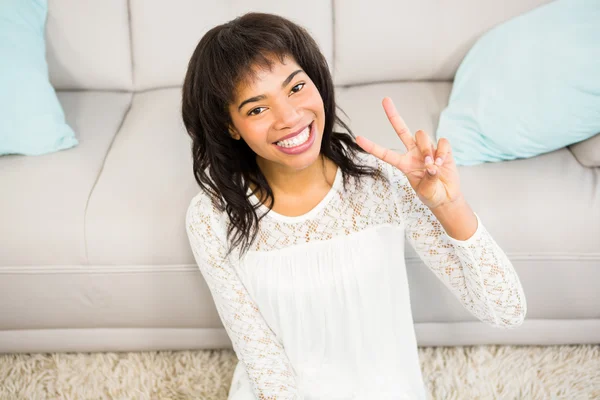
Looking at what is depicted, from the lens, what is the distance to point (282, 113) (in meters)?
0.85

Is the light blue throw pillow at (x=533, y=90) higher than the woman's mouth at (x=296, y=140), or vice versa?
the woman's mouth at (x=296, y=140)

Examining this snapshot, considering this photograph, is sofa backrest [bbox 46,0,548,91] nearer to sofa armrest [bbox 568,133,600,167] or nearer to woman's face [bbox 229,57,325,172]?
sofa armrest [bbox 568,133,600,167]

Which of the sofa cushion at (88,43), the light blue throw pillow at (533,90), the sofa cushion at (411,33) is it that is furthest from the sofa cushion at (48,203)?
the light blue throw pillow at (533,90)

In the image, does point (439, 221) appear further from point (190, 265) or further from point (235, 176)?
point (190, 265)

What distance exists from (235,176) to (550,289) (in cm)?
85

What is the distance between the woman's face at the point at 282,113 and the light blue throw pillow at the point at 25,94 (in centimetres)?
83

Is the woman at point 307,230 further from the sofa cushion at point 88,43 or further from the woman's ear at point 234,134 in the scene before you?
the sofa cushion at point 88,43

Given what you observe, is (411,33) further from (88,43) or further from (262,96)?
(88,43)

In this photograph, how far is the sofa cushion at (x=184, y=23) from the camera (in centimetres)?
159

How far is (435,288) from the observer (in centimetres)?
132

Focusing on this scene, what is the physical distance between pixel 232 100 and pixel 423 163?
333mm

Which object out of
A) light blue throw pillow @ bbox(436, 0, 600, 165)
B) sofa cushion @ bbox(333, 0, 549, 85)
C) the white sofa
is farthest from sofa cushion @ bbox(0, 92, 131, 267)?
light blue throw pillow @ bbox(436, 0, 600, 165)

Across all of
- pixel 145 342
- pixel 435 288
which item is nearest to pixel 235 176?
pixel 435 288

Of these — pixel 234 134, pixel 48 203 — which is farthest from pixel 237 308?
pixel 48 203
